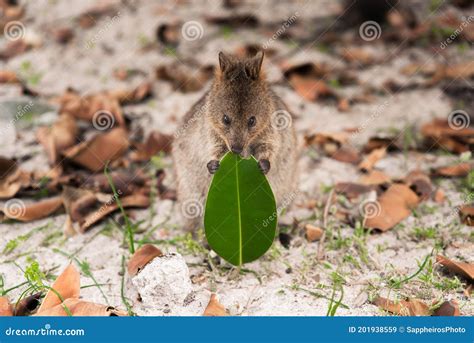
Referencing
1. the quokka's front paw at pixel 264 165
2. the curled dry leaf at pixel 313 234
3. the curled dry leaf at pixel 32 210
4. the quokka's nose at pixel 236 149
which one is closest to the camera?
the quokka's nose at pixel 236 149

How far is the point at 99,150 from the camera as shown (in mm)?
5738

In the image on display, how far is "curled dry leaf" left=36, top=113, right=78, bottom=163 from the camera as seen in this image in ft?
18.5

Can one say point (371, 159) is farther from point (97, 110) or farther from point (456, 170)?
point (97, 110)

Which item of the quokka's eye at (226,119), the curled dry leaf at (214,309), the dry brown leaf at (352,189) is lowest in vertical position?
the curled dry leaf at (214,309)

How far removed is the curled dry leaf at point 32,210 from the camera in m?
4.85

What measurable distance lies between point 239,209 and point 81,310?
4.02 feet

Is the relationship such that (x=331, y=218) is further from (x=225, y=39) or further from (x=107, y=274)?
(x=225, y=39)

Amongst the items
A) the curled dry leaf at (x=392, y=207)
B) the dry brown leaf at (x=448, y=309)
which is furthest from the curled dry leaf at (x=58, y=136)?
the dry brown leaf at (x=448, y=309)

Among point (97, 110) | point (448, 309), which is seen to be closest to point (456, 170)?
point (448, 309)

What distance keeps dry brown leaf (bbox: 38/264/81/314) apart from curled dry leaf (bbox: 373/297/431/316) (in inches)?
81.6

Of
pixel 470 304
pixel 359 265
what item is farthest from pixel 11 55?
pixel 470 304

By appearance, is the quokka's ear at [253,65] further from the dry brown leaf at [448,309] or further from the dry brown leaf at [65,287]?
the dry brown leaf at [448,309]

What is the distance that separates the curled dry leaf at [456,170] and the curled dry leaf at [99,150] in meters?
3.17

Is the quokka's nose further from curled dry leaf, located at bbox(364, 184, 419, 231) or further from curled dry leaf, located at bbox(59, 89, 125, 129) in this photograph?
curled dry leaf, located at bbox(59, 89, 125, 129)
